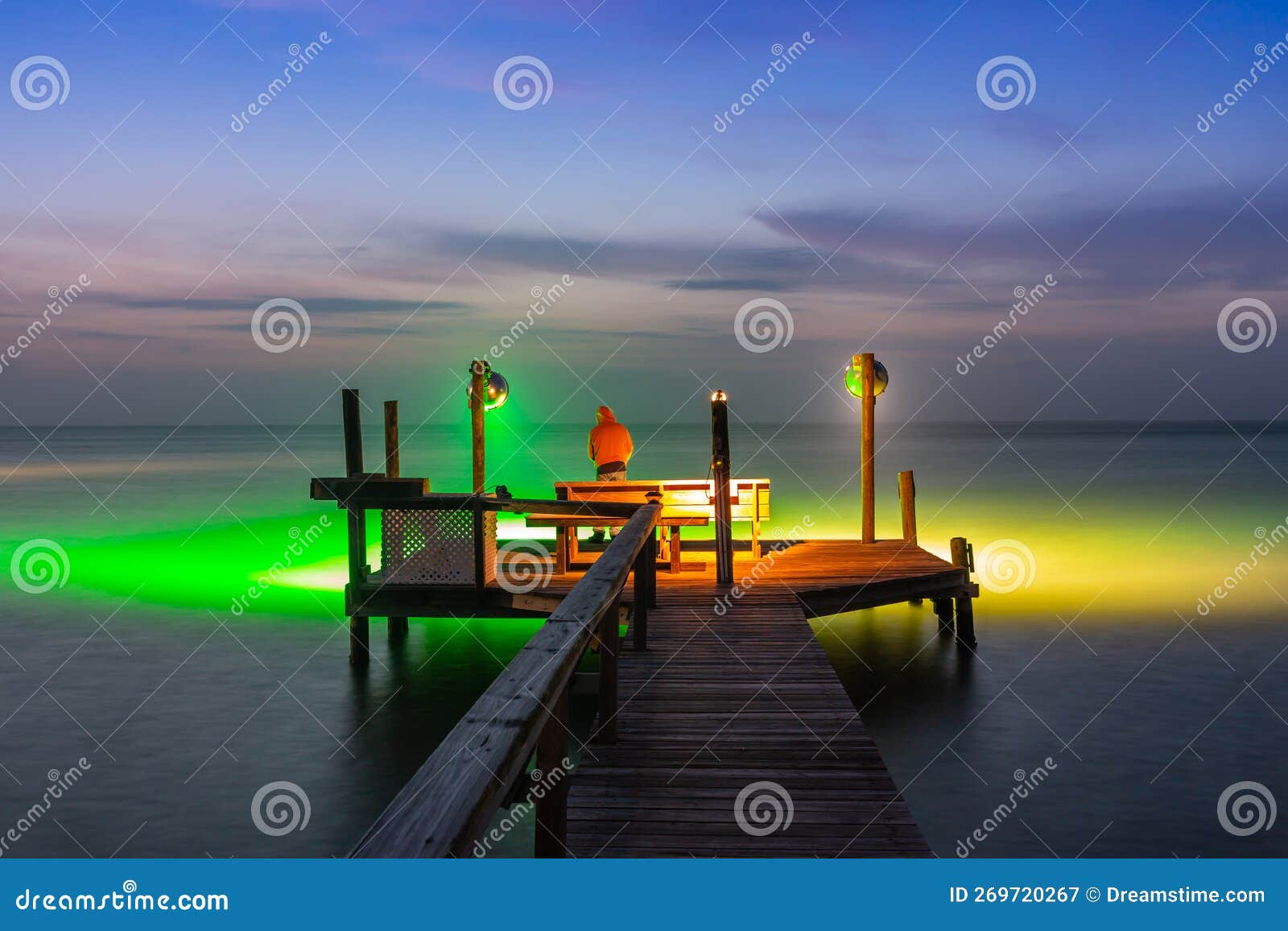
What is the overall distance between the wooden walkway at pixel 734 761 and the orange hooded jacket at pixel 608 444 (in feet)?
15.4

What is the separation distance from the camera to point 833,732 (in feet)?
17.9

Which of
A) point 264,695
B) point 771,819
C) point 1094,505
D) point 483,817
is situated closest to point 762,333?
point 264,695

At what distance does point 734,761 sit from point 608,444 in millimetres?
8175

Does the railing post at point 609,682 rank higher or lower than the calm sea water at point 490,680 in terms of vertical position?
lower

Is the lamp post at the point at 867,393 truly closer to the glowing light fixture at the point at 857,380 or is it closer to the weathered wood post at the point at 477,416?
the glowing light fixture at the point at 857,380

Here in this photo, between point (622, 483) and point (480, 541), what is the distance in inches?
65.7

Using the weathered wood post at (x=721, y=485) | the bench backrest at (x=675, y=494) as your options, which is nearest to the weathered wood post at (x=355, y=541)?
the bench backrest at (x=675, y=494)

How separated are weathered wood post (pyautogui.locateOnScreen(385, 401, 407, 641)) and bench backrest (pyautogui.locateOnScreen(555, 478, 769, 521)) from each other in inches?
95.0

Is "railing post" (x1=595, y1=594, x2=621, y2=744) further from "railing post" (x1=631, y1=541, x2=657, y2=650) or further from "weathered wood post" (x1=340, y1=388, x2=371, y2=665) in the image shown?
"weathered wood post" (x1=340, y1=388, x2=371, y2=665)

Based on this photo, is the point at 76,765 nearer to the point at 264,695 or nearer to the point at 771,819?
the point at 264,695

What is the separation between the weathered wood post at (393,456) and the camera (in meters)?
13.3

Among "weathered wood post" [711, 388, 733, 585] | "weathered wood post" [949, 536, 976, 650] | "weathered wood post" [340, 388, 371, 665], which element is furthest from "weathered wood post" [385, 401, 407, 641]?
"weathered wood post" [949, 536, 976, 650]

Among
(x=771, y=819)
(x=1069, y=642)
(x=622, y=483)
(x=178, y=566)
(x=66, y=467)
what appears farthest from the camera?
(x=66, y=467)

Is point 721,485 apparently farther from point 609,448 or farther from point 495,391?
point 495,391
